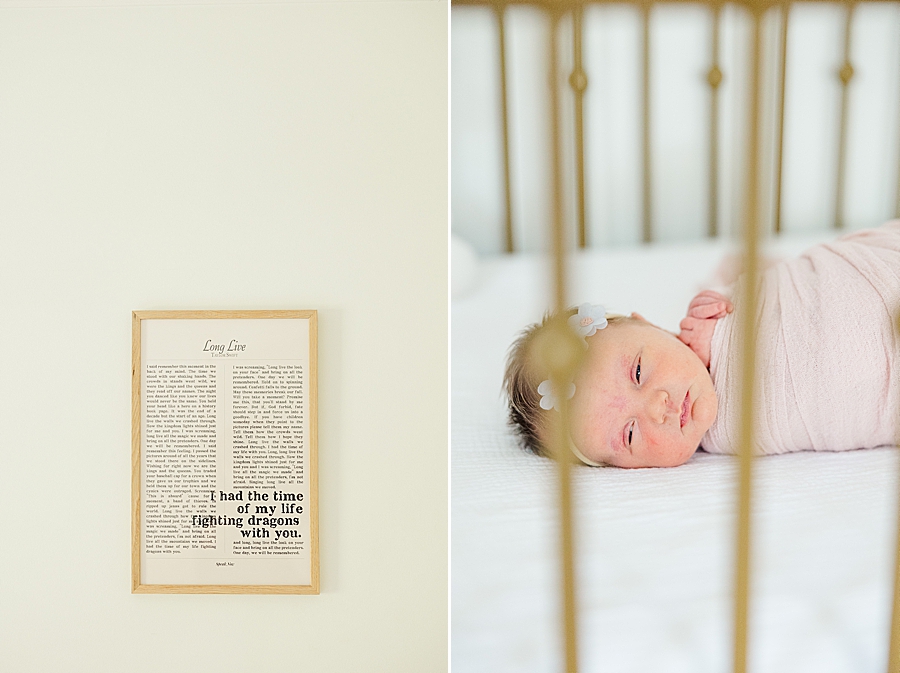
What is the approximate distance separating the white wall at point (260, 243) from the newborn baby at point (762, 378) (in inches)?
12.8

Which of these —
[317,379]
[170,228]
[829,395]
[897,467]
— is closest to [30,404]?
[170,228]

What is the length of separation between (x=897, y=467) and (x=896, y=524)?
0.10 metres

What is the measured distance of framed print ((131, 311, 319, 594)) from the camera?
4.69 ft

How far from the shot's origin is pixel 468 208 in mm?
1297

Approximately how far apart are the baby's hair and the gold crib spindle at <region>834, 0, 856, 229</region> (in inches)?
17.3

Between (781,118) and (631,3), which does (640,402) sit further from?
(631,3)

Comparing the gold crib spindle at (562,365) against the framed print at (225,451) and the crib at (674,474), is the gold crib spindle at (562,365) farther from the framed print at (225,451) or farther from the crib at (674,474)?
the framed print at (225,451)

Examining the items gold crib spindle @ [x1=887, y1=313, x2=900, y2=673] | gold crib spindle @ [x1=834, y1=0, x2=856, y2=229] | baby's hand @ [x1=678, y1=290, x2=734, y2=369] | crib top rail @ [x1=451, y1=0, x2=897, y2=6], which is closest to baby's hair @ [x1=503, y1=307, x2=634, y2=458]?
baby's hand @ [x1=678, y1=290, x2=734, y2=369]

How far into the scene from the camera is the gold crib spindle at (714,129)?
4.13 feet

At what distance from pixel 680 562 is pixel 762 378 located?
1.18 feet

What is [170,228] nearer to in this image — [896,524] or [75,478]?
[75,478]

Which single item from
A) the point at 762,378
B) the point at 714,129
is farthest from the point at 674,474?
the point at 714,129

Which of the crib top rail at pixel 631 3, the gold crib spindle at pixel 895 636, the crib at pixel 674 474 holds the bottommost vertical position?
the gold crib spindle at pixel 895 636

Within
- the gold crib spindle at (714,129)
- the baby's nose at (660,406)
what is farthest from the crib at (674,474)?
the baby's nose at (660,406)
